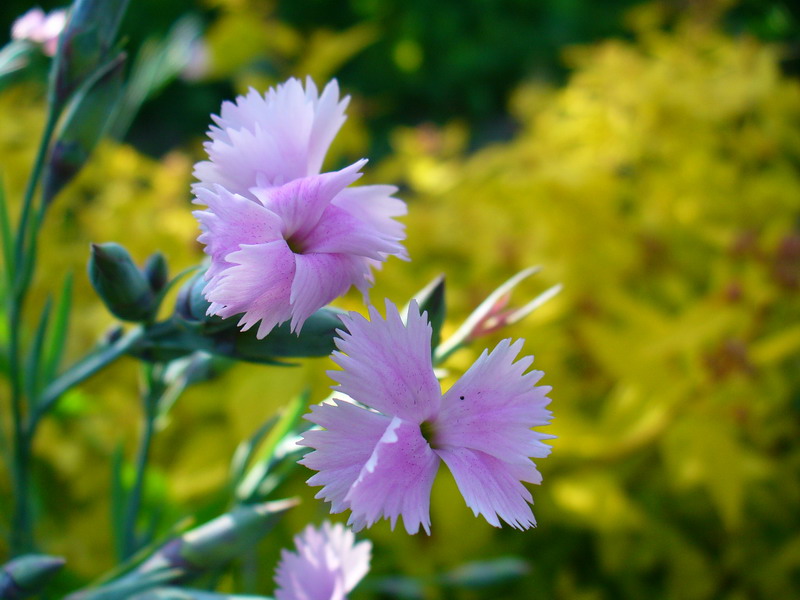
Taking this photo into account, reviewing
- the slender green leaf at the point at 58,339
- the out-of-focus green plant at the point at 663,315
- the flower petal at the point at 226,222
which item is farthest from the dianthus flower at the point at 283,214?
the out-of-focus green plant at the point at 663,315

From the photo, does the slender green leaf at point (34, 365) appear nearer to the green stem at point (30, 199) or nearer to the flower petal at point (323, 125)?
the green stem at point (30, 199)

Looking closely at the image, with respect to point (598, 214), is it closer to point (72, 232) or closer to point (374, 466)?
point (72, 232)

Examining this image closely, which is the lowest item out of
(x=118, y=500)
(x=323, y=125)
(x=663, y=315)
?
(x=663, y=315)

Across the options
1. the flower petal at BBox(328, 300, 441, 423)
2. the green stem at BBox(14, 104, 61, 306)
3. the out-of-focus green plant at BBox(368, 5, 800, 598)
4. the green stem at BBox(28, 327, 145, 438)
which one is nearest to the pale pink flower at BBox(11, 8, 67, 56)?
the green stem at BBox(14, 104, 61, 306)

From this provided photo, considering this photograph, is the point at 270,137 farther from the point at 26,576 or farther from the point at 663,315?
the point at 663,315

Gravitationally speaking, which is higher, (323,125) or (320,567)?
(323,125)

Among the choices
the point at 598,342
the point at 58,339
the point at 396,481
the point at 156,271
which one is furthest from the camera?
the point at 598,342

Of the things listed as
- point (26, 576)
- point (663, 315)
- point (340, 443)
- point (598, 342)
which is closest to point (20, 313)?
point (26, 576)

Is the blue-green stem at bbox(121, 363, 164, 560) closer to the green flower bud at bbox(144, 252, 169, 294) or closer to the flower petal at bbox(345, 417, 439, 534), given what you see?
the green flower bud at bbox(144, 252, 169, 294)

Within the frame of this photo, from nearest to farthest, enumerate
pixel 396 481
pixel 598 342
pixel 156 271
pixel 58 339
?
pixel 396 481
pixel 156 271
pixel 58 339
pixel 598 342
